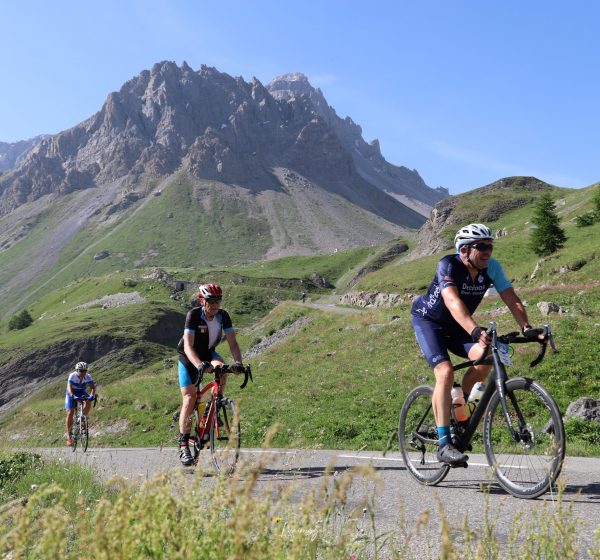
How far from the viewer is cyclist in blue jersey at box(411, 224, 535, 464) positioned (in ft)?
23.5

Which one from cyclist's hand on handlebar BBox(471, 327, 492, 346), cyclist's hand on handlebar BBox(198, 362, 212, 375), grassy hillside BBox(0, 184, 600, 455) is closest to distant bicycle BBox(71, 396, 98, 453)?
grassy hillside BBox(0, 184, 600, 455)

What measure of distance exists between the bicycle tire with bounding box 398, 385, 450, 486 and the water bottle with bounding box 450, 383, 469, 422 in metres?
0.63

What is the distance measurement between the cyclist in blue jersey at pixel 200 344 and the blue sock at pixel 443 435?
170 inches

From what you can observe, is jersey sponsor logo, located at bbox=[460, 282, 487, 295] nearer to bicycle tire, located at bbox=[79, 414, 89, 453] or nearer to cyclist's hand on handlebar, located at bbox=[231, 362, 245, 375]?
cyclist's hand on handlebar, located at bbox=[231, 362, 245, 375]

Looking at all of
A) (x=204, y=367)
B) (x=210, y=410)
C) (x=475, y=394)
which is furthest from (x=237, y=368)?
(x=475, y=394)

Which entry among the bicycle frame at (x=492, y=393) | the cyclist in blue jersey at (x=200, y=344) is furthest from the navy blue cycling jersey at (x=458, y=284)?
the cyclist in blue jersey at (x=200, y=344)

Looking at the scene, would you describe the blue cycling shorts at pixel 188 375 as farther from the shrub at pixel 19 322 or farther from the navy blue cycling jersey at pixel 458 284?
the shrub at pixel 19 322

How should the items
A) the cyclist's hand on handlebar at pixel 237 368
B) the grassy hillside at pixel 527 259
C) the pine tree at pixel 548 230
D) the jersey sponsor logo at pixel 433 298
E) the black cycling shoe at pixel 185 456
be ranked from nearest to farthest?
the jersey sponsor logo at pixel 433 298
the black cycling shoe at pixel 185 456
the cyclist's hand on handlebar at pixel 237 368
the grassy hillside at pixel 527 259
the pine tree at pixel 548 230

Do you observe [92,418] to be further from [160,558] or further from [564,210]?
[564,210]

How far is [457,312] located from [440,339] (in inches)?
34.9

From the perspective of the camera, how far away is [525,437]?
6457 mm

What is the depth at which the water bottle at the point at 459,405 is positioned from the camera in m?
7.29

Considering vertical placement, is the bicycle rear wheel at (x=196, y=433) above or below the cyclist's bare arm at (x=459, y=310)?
below

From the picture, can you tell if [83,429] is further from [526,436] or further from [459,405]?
[526,436]
